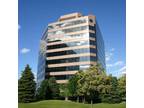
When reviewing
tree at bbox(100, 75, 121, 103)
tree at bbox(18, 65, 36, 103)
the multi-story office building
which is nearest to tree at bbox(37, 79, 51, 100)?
tree at bbox(18, 65, 36, 103)

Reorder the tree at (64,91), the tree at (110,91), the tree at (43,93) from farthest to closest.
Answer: the tree at (64,91) < the tree at (43,93) < the tree at (110,91)

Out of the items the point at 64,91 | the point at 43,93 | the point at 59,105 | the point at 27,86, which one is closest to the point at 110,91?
the point at 59,105

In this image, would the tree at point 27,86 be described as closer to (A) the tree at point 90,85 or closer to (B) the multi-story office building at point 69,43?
(A) the tree at point 90,85

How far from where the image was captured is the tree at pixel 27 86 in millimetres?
4280

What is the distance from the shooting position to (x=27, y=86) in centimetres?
450

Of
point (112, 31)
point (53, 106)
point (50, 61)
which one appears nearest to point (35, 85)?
point (53, 106)

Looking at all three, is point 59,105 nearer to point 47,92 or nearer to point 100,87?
point 47,92

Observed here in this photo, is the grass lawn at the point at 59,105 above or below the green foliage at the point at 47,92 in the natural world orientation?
below

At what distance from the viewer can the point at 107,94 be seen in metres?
3.96

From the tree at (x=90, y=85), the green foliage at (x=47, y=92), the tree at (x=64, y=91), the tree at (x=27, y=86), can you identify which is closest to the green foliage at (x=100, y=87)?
the tree at (x=90, y=85)
